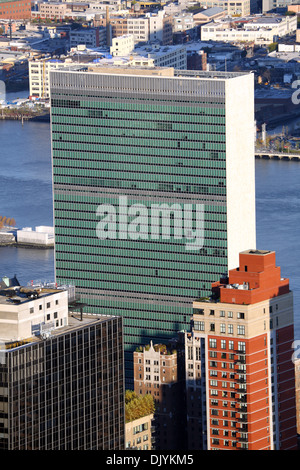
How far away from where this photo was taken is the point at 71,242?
11562 centimetres

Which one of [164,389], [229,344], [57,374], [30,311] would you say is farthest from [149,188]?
[57,374]

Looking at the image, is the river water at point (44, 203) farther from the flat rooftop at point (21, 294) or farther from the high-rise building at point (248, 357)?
the flat rooftop at point (21, 294)

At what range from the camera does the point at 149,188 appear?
11306 cm

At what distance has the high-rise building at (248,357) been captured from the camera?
8706 centimetres

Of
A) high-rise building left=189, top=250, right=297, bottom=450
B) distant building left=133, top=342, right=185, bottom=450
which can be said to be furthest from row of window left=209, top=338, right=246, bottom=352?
distant building left=133, top=342, right=185, bottom=450

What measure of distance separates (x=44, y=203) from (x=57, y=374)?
88.6 metres

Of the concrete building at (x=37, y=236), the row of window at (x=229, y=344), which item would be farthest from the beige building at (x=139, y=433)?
the concrete building at (x=37, y=236)

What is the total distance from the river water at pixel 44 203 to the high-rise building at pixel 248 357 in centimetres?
2285

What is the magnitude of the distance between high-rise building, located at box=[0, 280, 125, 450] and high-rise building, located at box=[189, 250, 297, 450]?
34.0 feet

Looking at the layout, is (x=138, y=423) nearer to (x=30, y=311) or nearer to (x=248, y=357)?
(x=248, y=357)

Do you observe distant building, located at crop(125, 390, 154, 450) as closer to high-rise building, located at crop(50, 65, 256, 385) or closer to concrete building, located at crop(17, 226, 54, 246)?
high-rise building, located at crop(50, 65, 256, 385)

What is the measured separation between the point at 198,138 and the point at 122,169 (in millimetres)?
5082
